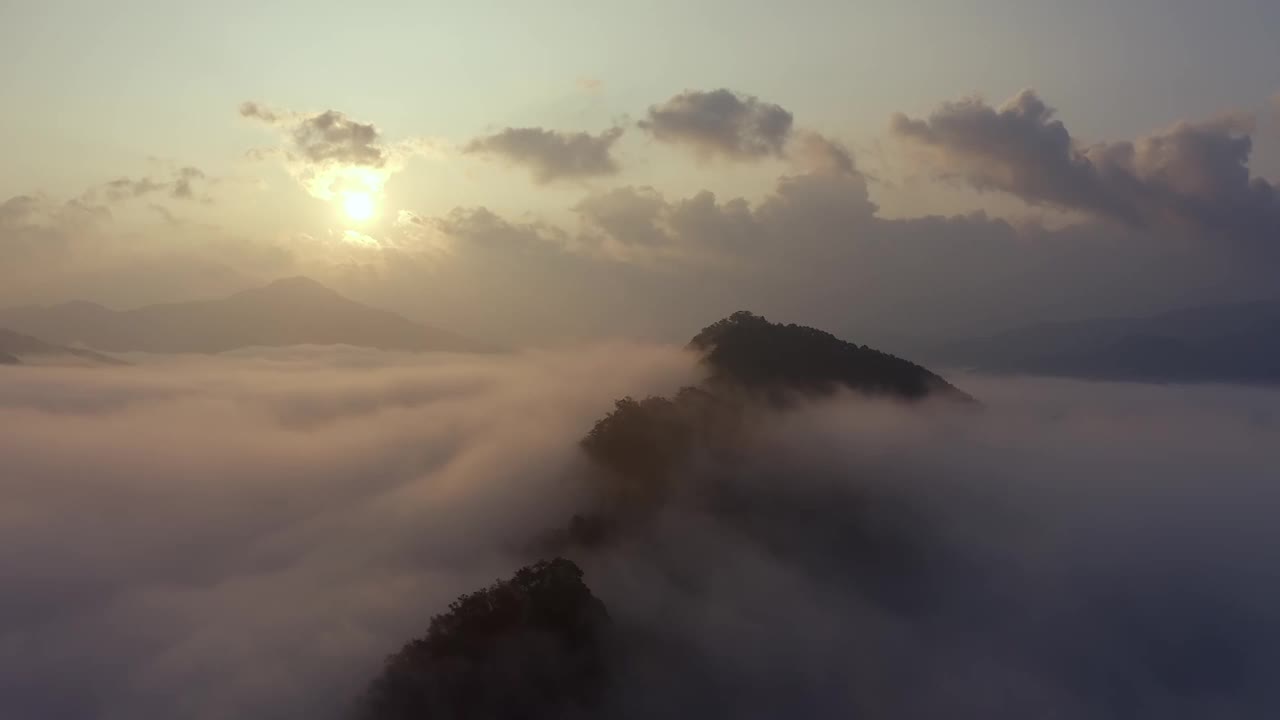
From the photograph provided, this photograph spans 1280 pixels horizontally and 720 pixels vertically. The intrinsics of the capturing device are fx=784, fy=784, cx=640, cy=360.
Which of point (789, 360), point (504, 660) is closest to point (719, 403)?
point (789, 360)

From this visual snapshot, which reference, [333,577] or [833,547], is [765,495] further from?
[333,577]

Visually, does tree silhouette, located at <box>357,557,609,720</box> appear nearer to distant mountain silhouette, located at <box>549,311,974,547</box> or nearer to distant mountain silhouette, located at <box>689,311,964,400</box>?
distant mountain silhouette, located at <box>549,311,974,547</box>

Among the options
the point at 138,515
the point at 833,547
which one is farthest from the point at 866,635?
the point at 138,515

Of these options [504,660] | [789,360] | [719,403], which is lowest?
[504,660]

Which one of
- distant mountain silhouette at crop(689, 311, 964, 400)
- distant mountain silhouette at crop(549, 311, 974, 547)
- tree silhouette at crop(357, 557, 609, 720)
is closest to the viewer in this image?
tree silhouette at crop(357, 557, 609, 720)

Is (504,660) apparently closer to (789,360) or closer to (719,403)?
(719,403)

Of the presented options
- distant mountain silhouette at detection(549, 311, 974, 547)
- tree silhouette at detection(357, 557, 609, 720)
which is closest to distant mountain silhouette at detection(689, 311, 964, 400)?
distant mountain silhouette at detection(549, 311, 974, 547)

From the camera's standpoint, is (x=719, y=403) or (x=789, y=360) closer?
(x=719, y=403)

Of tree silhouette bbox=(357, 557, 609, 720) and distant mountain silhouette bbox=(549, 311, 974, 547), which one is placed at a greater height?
distant mountain silhouette bbox=(549, 311, 974, 547)

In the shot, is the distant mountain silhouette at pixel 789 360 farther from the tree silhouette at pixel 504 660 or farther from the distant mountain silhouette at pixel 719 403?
the tree silhouette at pixel 504 660
